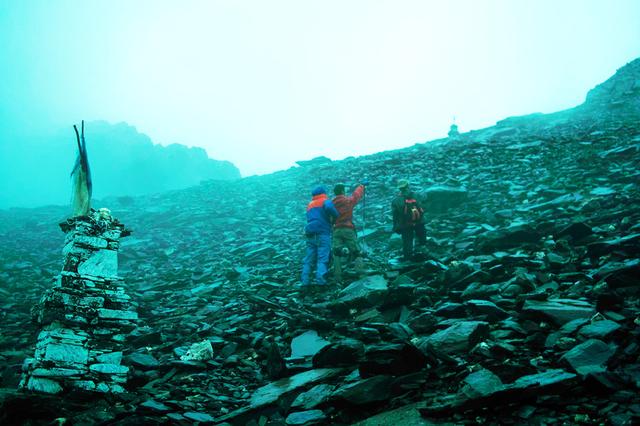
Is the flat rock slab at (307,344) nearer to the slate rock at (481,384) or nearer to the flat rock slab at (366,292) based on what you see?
the flat rock slab at (366,292)

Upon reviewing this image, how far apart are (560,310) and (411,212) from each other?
15.9 feet

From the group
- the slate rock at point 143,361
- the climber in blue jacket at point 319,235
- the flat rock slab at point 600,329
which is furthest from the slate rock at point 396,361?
the climber in blue jacket at point 319,235

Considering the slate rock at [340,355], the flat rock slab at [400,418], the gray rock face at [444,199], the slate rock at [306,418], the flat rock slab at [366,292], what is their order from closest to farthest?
the flat rock slab at [400,418], the slate rock at [306,418], the slate rock at [340,355], the flat rock slab at [366,292], the gray rock face at [444,199]

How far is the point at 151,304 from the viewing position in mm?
9539

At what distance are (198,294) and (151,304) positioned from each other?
1129 mm

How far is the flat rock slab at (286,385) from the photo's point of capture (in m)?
4.30

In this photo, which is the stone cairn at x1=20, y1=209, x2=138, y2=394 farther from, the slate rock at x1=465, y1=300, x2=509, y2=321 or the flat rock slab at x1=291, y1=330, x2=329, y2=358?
the slate rock at x1=465, y1=300, x2=509, y2=321

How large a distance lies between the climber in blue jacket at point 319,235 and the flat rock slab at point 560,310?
4.67 meters

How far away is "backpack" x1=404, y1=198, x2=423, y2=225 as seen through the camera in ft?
29.8

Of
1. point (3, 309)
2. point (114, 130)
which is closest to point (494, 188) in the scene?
point (3, 309)

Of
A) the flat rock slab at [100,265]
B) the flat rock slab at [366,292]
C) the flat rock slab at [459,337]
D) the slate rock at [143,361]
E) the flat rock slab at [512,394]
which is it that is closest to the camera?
the flat rock slab at [512,394]

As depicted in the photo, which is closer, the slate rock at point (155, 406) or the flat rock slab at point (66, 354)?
the slate rock at point (155, 406)

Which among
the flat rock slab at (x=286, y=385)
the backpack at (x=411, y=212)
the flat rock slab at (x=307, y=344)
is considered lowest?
the flat rock slab at (x=307, y=344)

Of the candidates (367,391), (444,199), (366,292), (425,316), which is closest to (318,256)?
(366,292)
